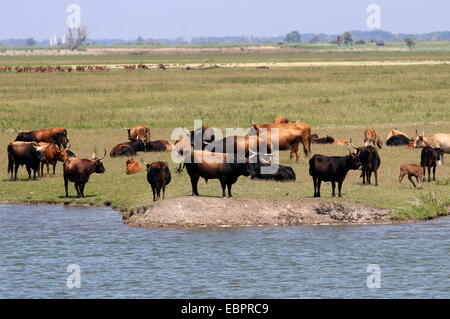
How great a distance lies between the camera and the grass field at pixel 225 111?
30172mm

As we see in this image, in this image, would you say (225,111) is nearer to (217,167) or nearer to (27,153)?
(27,153)

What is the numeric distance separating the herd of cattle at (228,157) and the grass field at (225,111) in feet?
1.90

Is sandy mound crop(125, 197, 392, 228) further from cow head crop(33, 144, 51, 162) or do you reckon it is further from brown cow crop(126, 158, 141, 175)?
cow head crop(33, 144, 51, 162)

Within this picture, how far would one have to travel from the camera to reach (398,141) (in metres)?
41.6

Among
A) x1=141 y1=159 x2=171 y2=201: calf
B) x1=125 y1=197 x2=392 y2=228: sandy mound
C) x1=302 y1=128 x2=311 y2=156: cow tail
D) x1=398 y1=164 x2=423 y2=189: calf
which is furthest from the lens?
x1=302 y1=128 x2=311 y2=156: cow tail

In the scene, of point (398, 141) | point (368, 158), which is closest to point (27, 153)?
point (368, 158)

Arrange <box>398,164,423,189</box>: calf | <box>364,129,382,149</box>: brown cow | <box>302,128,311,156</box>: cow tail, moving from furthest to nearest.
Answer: <box>364,129,382,149</box>: brown cow → <box>302,128,311,156</box>: cow tail → <box>398,164,423,189</box>: calf

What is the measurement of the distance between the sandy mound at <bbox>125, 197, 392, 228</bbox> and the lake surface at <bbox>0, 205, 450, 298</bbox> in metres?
0.45

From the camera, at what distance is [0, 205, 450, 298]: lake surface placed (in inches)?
814

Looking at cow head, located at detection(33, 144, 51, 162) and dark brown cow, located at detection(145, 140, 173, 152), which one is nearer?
cow head, located at detection(33, 144, 51, 162)

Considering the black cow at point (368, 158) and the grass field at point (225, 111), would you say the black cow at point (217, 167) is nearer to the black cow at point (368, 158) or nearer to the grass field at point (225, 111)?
the grass field at point (225, 111)

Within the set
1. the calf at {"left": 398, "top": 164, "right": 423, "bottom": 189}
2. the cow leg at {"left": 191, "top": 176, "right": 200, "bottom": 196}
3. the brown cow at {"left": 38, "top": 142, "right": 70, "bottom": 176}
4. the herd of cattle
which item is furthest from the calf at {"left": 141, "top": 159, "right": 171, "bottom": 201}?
the calf at {"left": 398, "top": 164, "right": 423, "bottom": 189}
